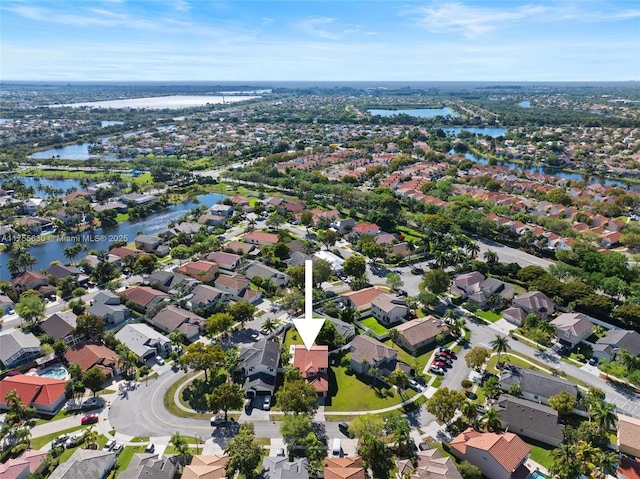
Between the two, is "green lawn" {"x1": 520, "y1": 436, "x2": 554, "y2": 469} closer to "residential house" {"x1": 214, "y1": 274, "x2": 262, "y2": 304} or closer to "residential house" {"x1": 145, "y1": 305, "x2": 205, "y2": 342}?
"residential house" {"x1": 214, "y1": 274, "x2": 262, "y2": 304}

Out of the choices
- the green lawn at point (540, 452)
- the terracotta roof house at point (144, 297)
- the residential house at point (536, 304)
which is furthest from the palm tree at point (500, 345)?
the terracotta roof house at point (144, 297)

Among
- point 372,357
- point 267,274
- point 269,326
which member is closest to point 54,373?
point 269,326

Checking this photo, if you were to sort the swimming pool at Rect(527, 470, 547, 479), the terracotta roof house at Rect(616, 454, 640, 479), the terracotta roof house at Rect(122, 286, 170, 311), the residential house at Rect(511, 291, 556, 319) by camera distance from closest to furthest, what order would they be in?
the terracotta roof house at Rect(616, 454, 640, 479), the swimming pool at Rect(527, 470, 547, 479), the residential house at Rect(511, 291, 556, 319), the terracotta roof house at Rect(122, 286, 170, 311)

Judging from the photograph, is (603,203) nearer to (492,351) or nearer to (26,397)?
(492,351)

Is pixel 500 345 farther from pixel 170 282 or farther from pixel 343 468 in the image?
pixel 170 282

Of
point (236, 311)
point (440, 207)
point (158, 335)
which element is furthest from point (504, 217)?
point (158, 335)

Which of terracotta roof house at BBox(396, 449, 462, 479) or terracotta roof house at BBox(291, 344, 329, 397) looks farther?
terracotta roof house at BBox(291, 344, 329, 397)

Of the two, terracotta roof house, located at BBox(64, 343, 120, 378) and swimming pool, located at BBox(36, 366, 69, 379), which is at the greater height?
terracotta roof house, located at BBox(64, 343, 120, 378)

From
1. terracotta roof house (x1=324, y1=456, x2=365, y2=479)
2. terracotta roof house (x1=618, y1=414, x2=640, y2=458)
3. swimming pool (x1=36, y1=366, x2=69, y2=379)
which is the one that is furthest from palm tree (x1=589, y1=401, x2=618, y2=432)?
swimming pool (x1=36, y1=366, x2=69, y2=379)
